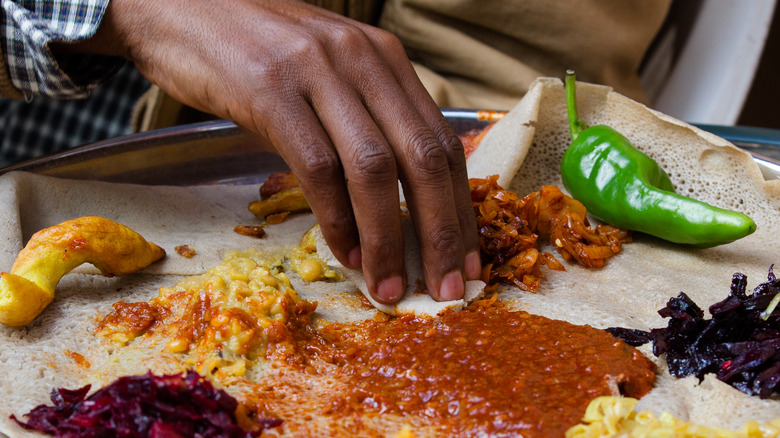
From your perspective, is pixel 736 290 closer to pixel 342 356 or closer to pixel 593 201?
pixel 593 201

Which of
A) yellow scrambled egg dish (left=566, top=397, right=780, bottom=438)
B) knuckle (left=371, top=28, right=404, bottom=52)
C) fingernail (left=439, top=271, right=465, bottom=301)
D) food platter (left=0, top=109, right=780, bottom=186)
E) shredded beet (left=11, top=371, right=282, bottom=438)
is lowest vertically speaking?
food platter (left=0, top=109, right=780, bottom=186)

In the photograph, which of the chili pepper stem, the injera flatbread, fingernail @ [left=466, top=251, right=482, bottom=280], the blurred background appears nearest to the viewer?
the injera flatbread

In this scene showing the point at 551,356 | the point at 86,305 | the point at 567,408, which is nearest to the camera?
the point at 567,408

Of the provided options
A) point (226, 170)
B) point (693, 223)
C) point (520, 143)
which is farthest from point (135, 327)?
point (693, 223)

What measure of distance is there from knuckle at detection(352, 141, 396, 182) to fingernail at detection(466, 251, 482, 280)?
0.43m

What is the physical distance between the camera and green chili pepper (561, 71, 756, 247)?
2.36 m

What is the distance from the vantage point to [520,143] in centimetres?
286

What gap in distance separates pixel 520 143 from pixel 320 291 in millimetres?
1115

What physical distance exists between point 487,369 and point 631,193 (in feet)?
3.71

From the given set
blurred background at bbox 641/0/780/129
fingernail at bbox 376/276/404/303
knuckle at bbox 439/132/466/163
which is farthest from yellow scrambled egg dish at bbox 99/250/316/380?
blurred background at bbox 641/0/780/129

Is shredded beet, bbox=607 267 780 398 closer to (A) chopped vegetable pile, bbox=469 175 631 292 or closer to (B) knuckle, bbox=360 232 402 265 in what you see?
(A) chopped vegetable pile, bbox=469 175 631 292

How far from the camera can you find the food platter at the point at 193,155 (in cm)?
301

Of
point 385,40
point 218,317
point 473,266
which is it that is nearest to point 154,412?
point 218,317

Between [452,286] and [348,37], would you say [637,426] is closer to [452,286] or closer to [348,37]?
[452,286]
